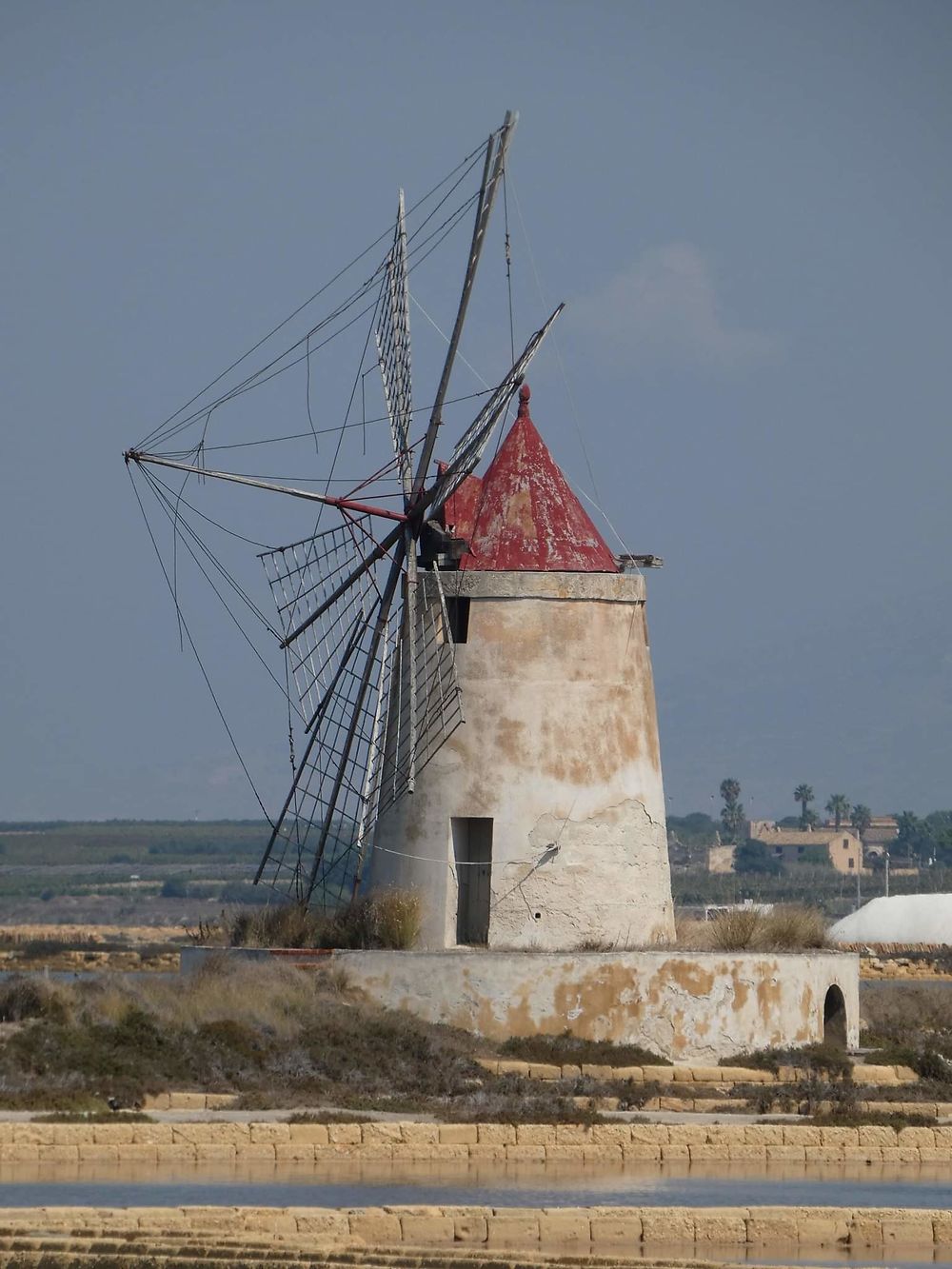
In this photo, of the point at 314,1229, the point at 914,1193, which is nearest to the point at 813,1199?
the point at 914,1193

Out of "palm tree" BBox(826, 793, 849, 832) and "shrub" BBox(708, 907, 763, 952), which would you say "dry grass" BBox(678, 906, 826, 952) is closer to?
"shrub" BBox(708, 907, 763, 952)

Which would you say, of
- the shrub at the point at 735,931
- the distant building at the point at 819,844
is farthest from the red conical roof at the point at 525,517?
the distant building at the point at 819,844

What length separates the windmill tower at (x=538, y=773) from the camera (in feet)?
68.7

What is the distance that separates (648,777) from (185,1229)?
394 inches

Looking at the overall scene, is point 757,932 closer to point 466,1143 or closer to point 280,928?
point 280,928

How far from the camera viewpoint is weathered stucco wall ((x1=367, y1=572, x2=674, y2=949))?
20922mm

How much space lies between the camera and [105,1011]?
18.5 m

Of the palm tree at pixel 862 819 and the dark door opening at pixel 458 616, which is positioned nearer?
the dark door opening at pixel 458 616

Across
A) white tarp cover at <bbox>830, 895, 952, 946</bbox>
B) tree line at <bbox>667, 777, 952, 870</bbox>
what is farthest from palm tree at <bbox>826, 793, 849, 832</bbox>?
white tarp cover at <bbox>830, 895, 952, 946</bbox>

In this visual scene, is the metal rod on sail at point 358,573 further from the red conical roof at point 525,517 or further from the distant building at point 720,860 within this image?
the distant building at point 720,860

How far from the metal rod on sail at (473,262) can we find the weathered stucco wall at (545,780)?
1.51 meters

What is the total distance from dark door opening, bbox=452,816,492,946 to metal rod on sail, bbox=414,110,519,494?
10.6 feet

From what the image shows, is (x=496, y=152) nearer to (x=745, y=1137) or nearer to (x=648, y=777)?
(x=648, y=777)

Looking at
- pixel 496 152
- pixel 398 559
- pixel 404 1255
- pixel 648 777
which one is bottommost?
pixel 404 1255
